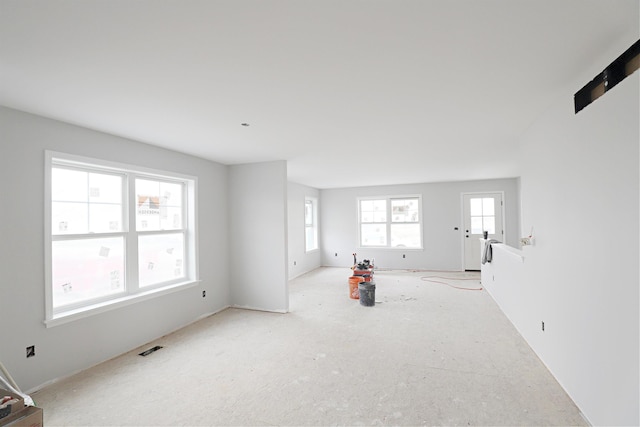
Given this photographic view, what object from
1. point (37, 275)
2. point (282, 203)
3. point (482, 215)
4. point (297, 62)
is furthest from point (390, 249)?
point (37, 275)

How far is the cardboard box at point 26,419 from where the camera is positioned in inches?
67.1

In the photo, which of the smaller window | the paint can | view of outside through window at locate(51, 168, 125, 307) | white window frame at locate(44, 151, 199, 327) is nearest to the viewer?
white window frame at locate(44, 151, 199, 327)

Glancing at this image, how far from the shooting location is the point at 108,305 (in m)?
3.11

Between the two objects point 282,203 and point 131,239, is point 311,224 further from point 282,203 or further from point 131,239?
point 131,239

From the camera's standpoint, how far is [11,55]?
1.67 meters

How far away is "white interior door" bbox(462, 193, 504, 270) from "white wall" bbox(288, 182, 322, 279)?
412 centimetres

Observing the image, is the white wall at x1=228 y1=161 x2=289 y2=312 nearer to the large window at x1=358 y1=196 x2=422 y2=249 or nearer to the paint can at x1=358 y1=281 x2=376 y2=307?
the paint can at x1=358 y1=281 x2=376 y2=307

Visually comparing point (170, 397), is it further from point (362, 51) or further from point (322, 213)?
point (322, 213)

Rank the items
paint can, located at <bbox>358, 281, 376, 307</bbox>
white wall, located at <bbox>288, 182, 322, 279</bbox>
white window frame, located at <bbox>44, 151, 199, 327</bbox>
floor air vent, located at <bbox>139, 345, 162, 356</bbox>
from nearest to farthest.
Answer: white window frame, located at <bbox>44, 151, 199, 327</bbox>, floor air vent, located at <bbox>139, 345, 162, 356</bbox>, paint can, located at <bbox>358, 281, 376, 307</bbox>, white wall, located at <bbox>288, 182, 322, 279</bbox>

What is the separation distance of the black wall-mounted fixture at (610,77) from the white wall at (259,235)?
3.52 metres

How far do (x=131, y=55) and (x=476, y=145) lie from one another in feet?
13.0

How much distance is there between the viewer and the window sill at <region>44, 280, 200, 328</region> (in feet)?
8.92

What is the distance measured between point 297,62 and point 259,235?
3.32 meters

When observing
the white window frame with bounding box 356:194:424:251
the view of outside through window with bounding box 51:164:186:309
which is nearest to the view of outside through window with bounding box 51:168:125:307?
the view of outside through window with bounding box 51:164:186:309
